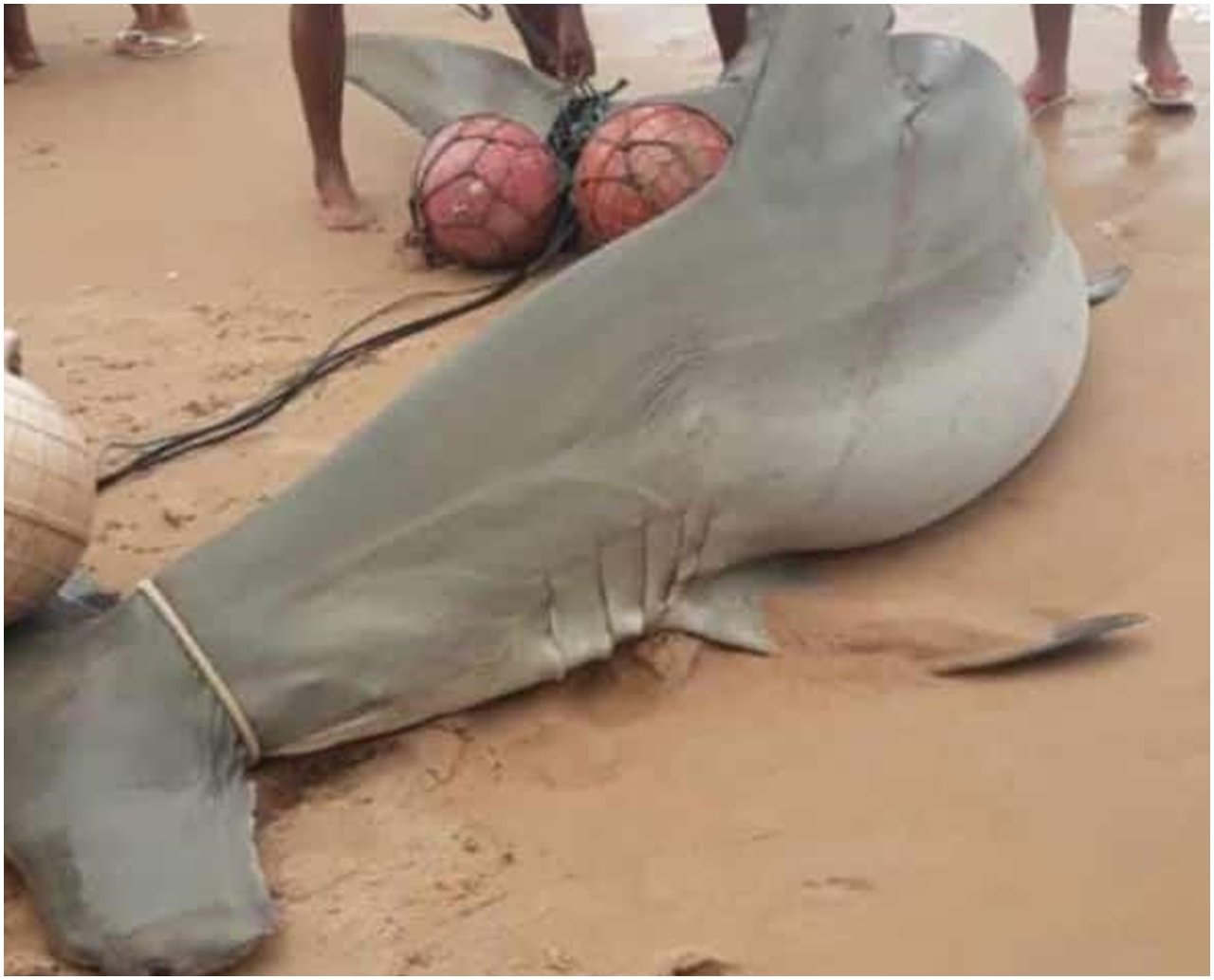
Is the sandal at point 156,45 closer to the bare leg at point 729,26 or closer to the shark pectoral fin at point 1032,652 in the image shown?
the bare leg at point 729,26

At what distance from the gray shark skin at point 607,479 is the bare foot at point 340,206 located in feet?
6.86

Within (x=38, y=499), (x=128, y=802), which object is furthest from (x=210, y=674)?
(x=38, y=499)

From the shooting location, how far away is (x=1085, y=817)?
303 cm

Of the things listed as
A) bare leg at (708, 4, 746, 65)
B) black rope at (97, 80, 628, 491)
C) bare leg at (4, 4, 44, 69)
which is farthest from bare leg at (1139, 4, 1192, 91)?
bare leg at (4, 4, 44, 69)

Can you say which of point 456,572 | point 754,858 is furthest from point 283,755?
point 754,858

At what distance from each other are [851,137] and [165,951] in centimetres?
190

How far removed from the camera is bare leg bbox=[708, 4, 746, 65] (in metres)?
6.24

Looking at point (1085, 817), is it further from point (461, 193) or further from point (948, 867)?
point (461, 193)

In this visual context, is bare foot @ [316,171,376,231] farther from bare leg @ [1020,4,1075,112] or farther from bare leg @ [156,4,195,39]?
bare leg @ [156,4,195,39]

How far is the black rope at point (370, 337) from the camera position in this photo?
431 centimetres

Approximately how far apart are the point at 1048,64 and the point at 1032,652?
359 centimetres

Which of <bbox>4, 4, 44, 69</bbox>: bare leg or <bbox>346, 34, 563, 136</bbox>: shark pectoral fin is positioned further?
<bbox>4, 4, 44, 69</bbox>: bare leg

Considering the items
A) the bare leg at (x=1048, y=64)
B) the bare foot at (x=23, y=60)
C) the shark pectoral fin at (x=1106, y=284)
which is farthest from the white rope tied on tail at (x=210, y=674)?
the bare foot at (x=23, y=60)

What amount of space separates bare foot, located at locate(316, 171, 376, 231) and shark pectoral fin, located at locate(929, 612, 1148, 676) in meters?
2.72
